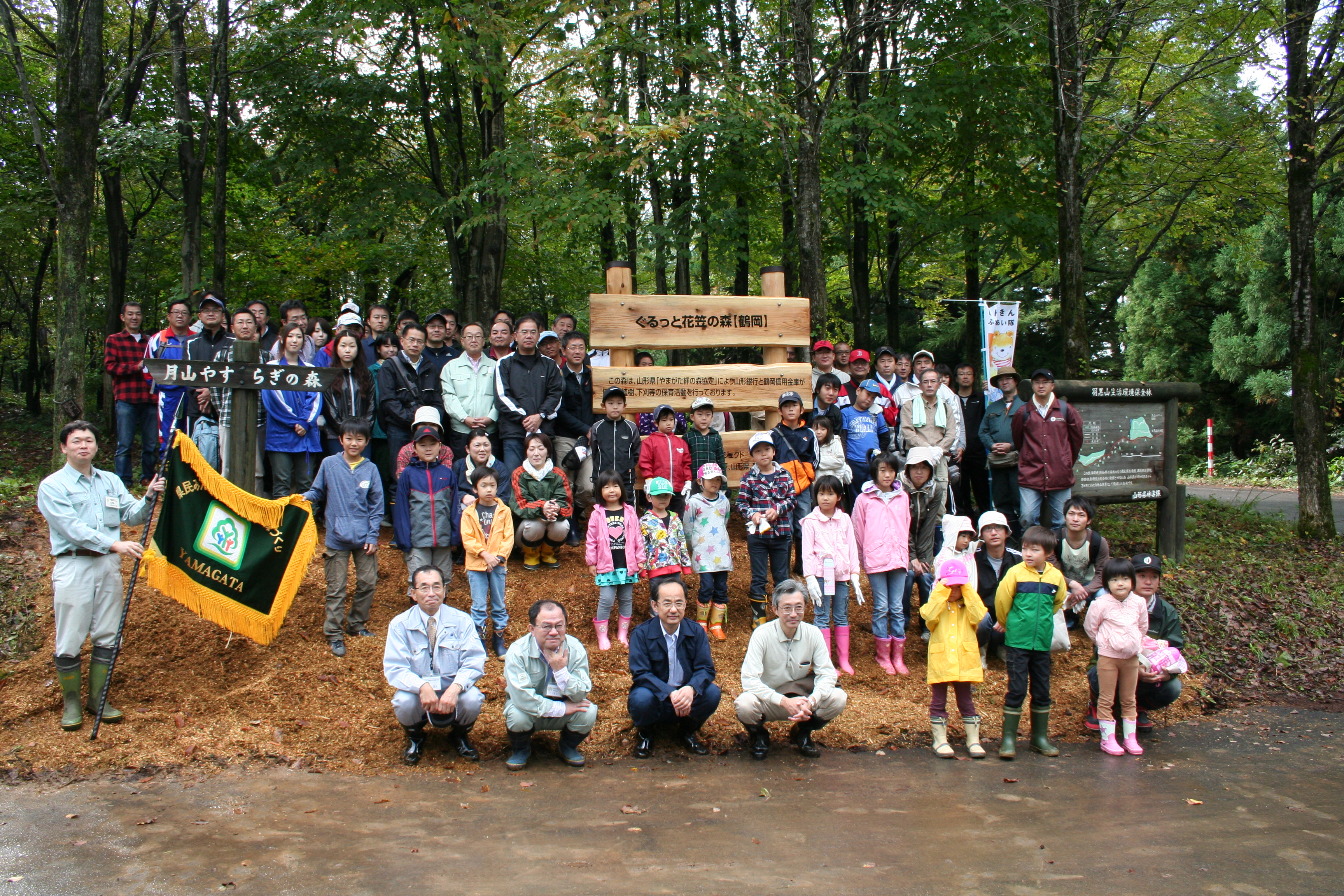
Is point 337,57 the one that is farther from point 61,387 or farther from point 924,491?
point 924,491

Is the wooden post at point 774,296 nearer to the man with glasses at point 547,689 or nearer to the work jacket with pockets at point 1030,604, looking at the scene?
the work jacket with pockets at point 1030,604

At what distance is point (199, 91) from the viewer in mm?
15352

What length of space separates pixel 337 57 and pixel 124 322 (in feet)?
24.0

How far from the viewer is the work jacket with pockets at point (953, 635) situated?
6.07 m

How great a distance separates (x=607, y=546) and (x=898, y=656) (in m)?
2.67

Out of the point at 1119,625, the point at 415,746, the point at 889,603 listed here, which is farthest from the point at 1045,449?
the point at 415,746

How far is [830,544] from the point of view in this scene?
7.37 meters

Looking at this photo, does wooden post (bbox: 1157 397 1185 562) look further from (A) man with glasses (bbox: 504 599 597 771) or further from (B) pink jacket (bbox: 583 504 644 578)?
(A) man with glasses (bbox: 504 599 597 771)

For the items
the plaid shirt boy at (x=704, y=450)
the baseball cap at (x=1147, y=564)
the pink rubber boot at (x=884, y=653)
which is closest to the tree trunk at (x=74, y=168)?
the plaid shirt boy at (x=704, y=450)

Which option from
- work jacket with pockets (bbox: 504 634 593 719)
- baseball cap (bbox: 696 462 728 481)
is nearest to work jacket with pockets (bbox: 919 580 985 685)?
baseball cap (bbox: 696 462 728 481)

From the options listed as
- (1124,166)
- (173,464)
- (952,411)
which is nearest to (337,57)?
(173,464)

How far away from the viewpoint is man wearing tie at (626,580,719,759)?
228 inches

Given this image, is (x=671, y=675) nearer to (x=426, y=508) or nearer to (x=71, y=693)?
(x=426, y=508)

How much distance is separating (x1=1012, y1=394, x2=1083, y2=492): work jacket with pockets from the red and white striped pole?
61.9 ft
